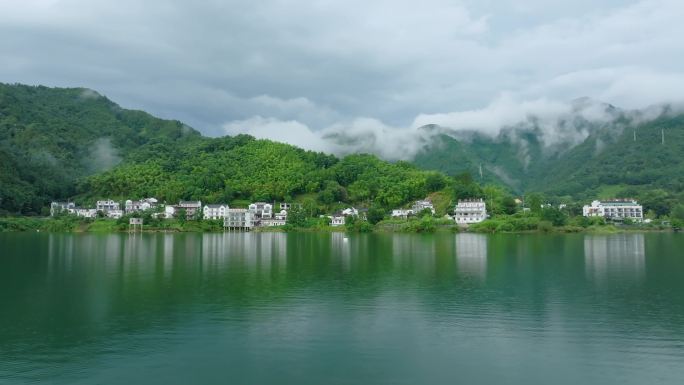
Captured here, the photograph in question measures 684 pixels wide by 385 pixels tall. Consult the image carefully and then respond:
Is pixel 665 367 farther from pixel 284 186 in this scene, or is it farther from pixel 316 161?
pixel 316 161

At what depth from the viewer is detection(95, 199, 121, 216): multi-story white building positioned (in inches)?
3271

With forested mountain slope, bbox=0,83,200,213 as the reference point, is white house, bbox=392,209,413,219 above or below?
below

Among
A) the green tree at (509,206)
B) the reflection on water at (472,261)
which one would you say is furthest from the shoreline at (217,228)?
the reflection on water at (472,261)

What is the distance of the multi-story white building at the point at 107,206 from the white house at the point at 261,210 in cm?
2177

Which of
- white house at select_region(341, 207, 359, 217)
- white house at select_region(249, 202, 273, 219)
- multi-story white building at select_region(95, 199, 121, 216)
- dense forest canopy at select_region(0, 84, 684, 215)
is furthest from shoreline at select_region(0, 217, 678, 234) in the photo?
dense forest canopy at select_region(0, 84, 684, 215)

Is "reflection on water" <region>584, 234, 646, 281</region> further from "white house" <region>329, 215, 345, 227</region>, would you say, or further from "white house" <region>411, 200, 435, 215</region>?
"white house" <region>329, 215, 345, 227</region>

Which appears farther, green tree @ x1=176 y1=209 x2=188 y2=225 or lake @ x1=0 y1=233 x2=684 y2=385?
green tree @ x1=176 y1=209 x2=188 y2=225

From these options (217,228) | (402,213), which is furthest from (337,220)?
(217,228)

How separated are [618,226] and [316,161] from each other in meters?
58.4

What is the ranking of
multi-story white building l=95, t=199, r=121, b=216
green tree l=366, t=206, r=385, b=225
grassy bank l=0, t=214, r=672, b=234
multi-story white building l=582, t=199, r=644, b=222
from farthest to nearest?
1. multi-story white building l=95, t=199, r=121, b=216
2. multi-story white building l=582, t=199, r=644, b=222
3. green tree l=366, t=206, r=385, b=225
4. grassy bank l=0, t=214, r=672, b=234

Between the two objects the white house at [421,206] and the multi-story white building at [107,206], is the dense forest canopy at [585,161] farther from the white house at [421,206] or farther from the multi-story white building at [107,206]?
the multi-story white building at [107,206]

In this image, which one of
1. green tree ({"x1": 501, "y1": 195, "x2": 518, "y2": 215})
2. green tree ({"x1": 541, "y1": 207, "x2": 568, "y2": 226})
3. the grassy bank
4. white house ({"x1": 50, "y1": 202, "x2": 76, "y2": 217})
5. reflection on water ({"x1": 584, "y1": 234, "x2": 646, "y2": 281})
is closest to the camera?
reflection on water ({"x1": 584, "y1": 234, "x2": 646, "y2": 281})

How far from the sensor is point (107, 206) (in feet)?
277

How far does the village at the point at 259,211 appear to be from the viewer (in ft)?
247
